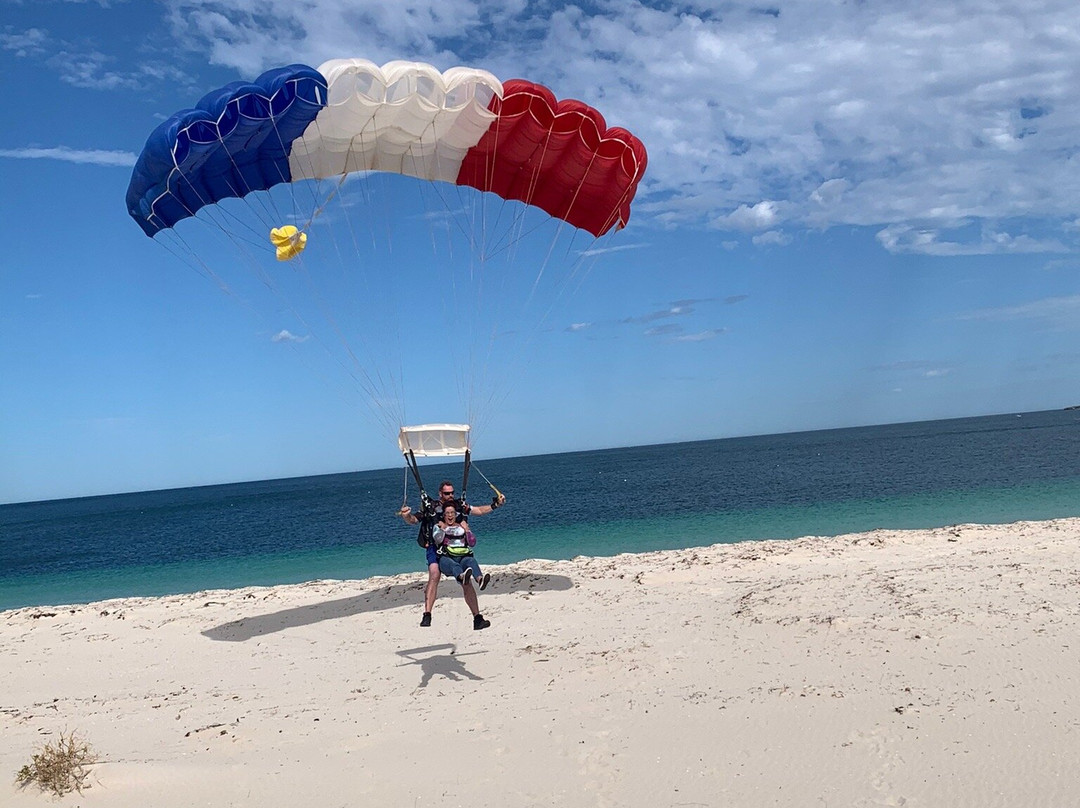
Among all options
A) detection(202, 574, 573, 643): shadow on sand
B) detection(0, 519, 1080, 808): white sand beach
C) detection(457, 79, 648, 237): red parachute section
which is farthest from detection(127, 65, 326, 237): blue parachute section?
detection(0, 519, 1080, 808): white sand beach

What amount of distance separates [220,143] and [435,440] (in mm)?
4122

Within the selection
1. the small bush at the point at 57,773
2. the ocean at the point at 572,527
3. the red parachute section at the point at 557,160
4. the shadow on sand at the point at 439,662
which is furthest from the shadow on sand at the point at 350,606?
the red parachute section at the point at 557,160

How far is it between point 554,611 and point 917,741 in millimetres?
5218

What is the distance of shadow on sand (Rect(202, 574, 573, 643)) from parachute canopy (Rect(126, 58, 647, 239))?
5198 mm

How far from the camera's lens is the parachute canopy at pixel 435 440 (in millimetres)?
8703

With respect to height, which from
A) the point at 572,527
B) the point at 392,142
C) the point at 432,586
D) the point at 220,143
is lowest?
the point at 432,586

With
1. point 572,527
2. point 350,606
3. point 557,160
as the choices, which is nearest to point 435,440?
point 350,606

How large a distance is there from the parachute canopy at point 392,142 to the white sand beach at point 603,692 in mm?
5397

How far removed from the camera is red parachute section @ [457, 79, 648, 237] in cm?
951

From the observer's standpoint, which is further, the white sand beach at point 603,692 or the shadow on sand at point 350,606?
the shadow on sand at point 350,606

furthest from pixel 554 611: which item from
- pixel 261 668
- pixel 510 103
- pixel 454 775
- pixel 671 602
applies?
pixel 510 103

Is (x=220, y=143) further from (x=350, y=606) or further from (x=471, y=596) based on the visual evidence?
(x=350, y=606)

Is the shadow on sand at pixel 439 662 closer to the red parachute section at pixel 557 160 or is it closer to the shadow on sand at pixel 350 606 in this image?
the shadow on sand at pixel 350 606

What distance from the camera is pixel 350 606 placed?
1075 cm
